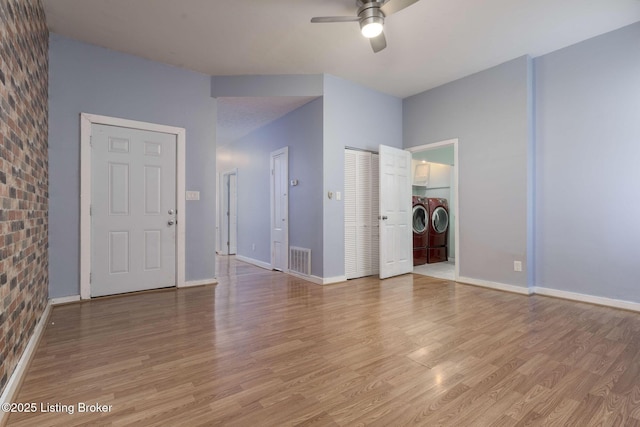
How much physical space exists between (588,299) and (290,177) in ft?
12.8

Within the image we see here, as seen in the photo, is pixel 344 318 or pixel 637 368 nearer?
pixel 637 368

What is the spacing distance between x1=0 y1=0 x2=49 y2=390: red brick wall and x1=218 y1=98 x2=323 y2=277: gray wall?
2838mm

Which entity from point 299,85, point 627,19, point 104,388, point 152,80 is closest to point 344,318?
point 104,388

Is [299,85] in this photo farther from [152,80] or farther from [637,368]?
[637,368]

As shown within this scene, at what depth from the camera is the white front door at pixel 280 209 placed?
4.86 meters

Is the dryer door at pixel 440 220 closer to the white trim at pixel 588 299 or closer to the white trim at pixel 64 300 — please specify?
the white trim at pixel 588 299

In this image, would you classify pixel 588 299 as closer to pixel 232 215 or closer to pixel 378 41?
pixel 378 41

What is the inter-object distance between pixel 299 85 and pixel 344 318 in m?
3.03

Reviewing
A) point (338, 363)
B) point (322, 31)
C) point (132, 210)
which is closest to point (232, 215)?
point (132, 210)

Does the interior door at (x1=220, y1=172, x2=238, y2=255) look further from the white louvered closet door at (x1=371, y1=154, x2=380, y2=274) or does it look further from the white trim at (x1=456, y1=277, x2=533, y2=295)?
the white trim at (x1=456, y1=277, x2=533, y2=295)

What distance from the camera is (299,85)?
414 centimetres

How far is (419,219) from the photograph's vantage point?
18.5 feet

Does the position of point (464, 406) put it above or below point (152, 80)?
below

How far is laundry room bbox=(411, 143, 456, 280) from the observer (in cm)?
552
